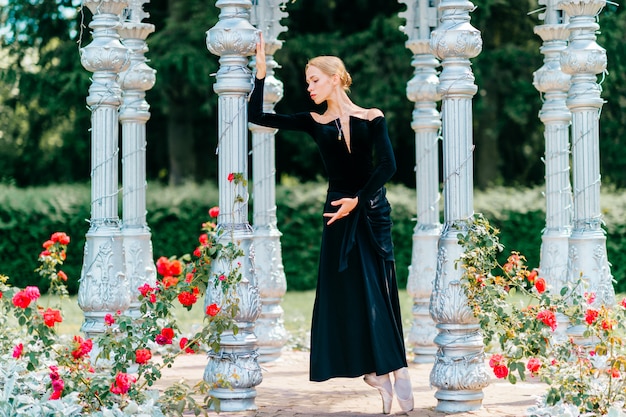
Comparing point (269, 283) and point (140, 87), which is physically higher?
point (140, 87)

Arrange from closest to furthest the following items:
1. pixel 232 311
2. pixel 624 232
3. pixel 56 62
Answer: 1. pixel 232 311
2. pixel 624 232
3. pixel 56 62

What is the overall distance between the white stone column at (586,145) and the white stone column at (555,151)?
146 centimetres

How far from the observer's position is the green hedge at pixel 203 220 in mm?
16125

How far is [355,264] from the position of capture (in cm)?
642

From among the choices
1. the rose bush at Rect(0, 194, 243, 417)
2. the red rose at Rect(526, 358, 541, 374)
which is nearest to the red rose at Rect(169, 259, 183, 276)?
the rose bush at Rect(0, 194, 243, 417)

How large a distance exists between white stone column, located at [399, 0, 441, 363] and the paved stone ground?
1.36 feet

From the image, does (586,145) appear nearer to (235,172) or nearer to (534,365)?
(534,365)

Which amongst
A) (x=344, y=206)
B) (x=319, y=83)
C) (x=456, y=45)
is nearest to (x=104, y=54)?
(x=319, y=83)

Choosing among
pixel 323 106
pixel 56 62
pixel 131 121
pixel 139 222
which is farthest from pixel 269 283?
pixel 56 62

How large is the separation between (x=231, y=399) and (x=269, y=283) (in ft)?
8.90

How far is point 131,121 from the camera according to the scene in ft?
28.7

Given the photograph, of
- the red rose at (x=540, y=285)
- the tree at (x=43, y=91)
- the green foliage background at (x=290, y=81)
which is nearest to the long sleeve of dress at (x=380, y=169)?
the red rose at (x=540, y=285)

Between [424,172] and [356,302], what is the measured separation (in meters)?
2.96

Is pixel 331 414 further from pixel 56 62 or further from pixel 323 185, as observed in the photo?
pixel 56 62
